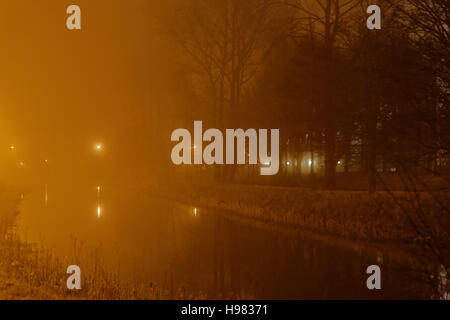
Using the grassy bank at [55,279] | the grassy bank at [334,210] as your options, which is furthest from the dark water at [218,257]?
the grassy bank at [334,210]

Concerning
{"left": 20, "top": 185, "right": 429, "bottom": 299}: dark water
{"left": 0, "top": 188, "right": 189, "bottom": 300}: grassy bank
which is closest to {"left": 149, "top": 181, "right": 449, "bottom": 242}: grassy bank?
{"left": 20, "top": 185, "right": 429, "bottom": 299}: dark water

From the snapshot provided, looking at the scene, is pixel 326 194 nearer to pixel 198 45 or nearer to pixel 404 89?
pixel 404 89

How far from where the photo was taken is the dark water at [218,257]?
1133 centimetres

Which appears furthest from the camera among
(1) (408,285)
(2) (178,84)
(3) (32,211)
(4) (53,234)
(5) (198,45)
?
(2) (178,84)

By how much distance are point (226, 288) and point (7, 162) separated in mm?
87292

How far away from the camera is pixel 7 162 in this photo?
87125 millimetres

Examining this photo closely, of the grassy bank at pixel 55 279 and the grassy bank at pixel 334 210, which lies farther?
the grassy bank at pixel 334 210

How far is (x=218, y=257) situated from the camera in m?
15.6

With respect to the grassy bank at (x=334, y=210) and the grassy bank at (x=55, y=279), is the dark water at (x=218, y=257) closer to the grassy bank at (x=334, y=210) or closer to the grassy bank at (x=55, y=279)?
the grassy bank at (x=55, y=279)

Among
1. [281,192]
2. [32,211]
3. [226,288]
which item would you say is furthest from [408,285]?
[32,211]

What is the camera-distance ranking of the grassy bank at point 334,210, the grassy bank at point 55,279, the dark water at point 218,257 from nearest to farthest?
the grassy bank at point 55,279, the dark water at point 218,257, the grassy bank at point 334,210

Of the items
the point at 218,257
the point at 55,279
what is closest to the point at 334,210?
the point at 218,257

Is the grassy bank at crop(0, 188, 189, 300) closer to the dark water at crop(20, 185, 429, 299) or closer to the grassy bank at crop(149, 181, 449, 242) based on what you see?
the dark water at crop(20, 185, 429, 299)

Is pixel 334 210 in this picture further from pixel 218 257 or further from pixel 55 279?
pixel 55 279
